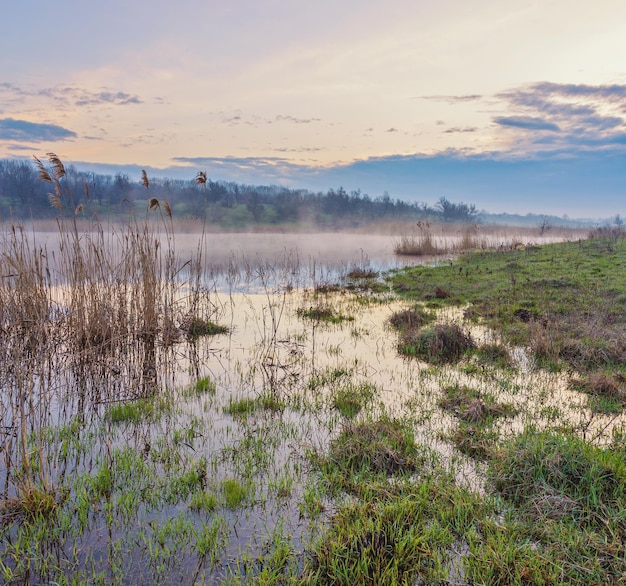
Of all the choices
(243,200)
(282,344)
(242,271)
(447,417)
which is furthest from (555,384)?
(243,200)

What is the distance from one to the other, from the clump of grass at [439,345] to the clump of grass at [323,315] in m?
2.74

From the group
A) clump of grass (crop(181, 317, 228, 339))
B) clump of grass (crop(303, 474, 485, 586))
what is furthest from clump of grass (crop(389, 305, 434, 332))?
clump of grass (crop(303, 474, 485, 586))

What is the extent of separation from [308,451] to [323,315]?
7.22m

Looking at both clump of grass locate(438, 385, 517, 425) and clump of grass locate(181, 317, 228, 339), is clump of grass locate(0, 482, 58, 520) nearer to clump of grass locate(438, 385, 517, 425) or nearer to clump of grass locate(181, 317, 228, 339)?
clump of grass locate(438, 385, 517, 425)

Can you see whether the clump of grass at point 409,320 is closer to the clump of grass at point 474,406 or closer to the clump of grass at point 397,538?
the clump of grass at point 474,406

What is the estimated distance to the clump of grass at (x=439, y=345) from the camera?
8.16m

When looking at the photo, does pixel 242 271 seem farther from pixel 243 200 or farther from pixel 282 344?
pixel 243 200

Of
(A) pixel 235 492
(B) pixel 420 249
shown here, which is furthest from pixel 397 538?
(B) pixel 420 249

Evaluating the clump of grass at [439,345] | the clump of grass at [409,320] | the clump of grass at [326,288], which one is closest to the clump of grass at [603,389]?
the clump of grass at [439,345]

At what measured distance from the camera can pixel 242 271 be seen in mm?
20250

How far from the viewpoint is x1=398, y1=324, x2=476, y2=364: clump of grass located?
26.8 feet

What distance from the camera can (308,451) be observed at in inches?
182

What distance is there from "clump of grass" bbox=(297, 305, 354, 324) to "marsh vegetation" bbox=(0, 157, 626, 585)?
130 centimetres

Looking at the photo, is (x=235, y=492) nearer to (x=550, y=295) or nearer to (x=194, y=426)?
(x=194, y=426)
